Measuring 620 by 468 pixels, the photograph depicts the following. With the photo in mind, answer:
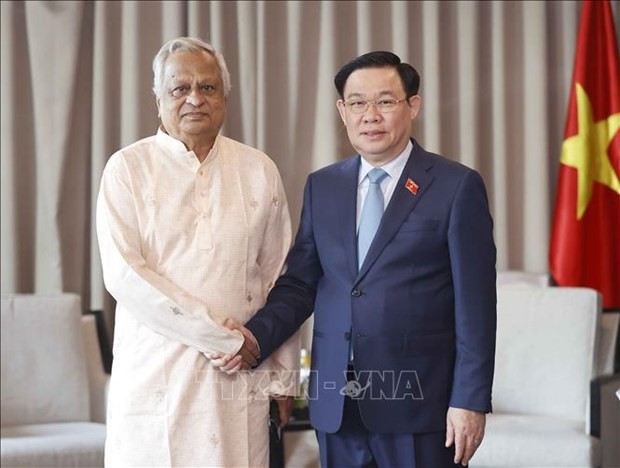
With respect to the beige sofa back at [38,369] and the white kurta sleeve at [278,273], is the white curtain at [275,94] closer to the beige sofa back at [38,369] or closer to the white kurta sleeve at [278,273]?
the beige sofa back at [38,369]

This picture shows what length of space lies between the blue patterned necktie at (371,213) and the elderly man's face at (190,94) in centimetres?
42

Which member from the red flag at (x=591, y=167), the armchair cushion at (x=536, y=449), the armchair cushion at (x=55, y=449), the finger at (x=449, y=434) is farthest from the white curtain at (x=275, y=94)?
the finger at (x=449, y=434)

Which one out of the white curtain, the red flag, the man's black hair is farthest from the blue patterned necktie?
the red flag

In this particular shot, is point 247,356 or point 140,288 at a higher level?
point 140,288

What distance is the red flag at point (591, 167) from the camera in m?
4.91

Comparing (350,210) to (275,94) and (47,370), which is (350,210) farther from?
(275,94)

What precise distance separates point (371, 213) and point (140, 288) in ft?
1.89

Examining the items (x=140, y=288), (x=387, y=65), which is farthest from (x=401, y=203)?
(x=140, y=288)

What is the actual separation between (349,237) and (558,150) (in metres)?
2.90

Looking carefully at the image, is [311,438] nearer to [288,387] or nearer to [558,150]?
[288,387]

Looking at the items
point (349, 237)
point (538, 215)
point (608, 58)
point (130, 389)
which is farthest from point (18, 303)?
point (608, 58)

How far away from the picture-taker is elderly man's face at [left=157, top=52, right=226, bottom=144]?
2.66 metres

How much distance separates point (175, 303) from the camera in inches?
100

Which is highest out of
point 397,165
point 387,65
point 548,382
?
point 387,65
